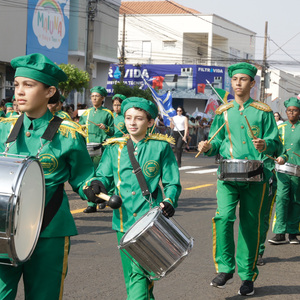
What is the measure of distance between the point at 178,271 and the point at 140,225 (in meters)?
2.79

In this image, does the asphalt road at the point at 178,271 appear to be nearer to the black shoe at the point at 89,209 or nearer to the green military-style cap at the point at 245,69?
the black shoe at the point at 89,209

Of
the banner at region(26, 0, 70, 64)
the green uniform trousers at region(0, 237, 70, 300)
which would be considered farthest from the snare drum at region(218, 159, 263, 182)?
the banner at region(26, 0, 70, 64)

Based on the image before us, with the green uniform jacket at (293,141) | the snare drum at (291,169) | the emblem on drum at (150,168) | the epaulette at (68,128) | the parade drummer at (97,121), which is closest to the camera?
the epaulette at (68,128)

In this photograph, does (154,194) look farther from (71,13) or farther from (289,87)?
(289,87)

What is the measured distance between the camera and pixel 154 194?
493cm

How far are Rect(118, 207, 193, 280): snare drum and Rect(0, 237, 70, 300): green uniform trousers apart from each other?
633 millimetres

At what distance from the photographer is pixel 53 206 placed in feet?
12.6

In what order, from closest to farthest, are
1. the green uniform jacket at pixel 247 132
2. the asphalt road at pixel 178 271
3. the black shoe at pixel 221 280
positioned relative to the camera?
the asphalt road at pixel 178 271 → the black shoe at pixel 221 280 → the green uniform jacket at pixel 247 132

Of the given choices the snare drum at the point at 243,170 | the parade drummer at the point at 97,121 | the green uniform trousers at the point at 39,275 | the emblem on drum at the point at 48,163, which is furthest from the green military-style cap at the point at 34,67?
the parade drummer at the point at 97,121

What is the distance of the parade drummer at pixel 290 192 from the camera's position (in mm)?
9023

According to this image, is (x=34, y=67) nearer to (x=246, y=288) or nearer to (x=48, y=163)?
(x=48, y=163)

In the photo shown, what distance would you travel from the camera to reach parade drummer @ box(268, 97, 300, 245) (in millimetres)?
9023

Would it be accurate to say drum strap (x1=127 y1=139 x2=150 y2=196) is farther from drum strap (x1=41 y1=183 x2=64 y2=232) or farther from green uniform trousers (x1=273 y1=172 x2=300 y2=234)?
green uniform trousers (x1=273 y1=172 x2=300 y2=234)

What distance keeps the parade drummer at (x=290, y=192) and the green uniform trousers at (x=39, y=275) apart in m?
5.63
